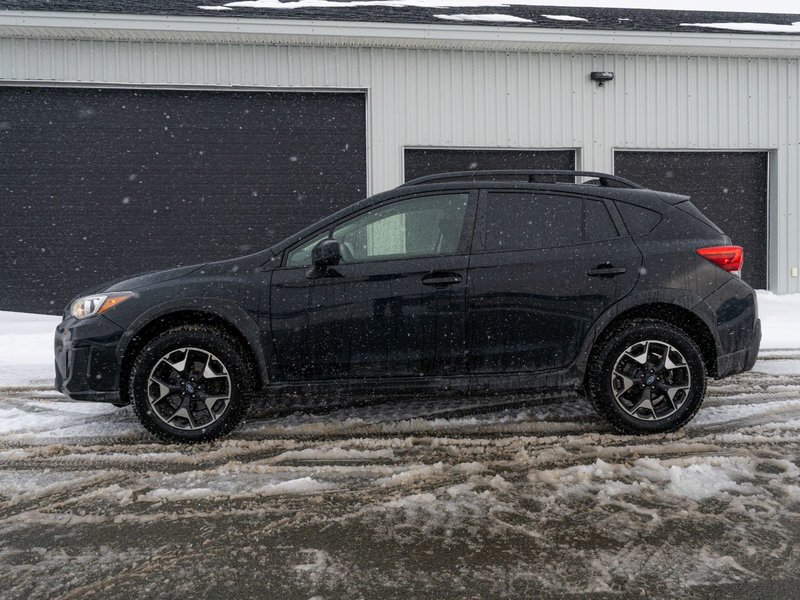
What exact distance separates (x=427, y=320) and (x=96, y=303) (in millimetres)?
2150

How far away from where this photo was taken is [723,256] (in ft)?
14.1

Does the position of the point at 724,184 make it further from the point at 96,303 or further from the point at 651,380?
the point at 96,303

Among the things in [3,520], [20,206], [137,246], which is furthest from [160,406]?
[20,206]

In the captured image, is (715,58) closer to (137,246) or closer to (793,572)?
(137,246)

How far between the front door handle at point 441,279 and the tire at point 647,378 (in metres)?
1.05

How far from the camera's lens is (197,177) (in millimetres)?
10727

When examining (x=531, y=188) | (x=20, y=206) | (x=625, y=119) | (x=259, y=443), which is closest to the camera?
(x=259, y=443)

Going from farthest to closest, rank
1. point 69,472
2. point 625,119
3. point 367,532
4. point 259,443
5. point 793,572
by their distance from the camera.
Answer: point 625,119 → point 259,443 → point 69,472 → point 367,532 → point 793,572

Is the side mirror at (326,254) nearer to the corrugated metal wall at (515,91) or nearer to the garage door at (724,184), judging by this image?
the corrugated metal wall at (515,91)

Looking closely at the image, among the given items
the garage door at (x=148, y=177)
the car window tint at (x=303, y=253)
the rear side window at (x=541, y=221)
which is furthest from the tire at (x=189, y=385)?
the garage door at (x=148, y=177)

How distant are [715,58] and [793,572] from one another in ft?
37.7

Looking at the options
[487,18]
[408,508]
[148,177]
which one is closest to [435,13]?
[487,18]

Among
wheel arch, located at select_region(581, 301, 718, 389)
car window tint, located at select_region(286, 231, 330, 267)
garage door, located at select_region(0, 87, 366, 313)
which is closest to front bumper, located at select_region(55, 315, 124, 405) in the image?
car window tint, located at select_region(286, 231, 330, 267)

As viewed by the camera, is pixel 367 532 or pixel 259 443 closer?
pixel 367 532
